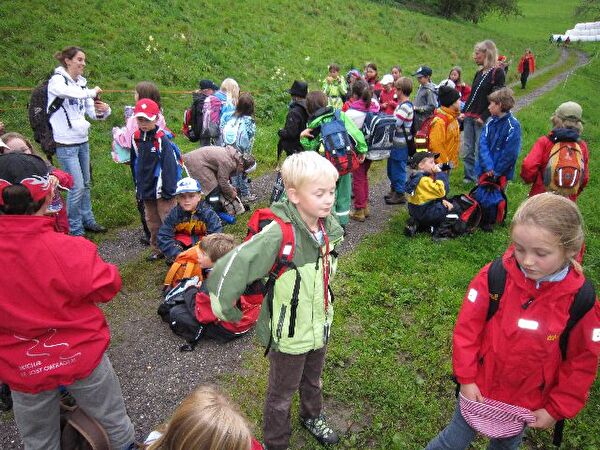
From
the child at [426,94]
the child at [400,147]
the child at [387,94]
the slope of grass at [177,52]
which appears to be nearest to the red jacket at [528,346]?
the child at [400,147]

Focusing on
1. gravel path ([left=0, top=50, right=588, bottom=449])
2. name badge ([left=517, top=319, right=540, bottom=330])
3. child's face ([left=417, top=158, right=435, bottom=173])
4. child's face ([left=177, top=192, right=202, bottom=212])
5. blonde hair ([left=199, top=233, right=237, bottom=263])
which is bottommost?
gravel path ([left=0, top=50, right=588, bottom=449])

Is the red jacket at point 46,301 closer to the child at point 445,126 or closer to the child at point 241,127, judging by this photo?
the child at point 241,127

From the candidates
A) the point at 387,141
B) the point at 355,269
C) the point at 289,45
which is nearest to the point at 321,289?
the point at 355,269

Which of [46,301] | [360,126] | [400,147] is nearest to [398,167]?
[400,147]

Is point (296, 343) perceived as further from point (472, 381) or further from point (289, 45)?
point (289, 45)

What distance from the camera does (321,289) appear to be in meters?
2.84

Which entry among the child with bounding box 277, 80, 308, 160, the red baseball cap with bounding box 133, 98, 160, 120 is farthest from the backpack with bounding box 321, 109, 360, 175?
the red baseball cap with bounding box 133, 98, 160, 120

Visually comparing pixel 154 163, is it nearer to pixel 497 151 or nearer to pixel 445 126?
pixel 445 126

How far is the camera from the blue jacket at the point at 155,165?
541 centimetres

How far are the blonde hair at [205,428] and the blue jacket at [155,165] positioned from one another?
4.14m

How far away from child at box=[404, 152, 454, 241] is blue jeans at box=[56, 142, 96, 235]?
4.61m

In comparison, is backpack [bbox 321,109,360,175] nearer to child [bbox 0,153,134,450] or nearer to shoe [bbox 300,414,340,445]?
shoe [bbox 300,414,340,445]

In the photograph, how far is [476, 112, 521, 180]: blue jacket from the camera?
6277mm

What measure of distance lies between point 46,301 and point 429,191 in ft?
16.9
